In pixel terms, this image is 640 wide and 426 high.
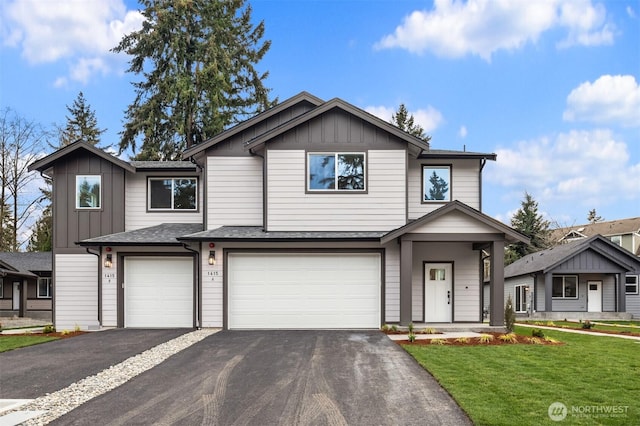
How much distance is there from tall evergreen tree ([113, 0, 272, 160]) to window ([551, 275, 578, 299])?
20.6 metres

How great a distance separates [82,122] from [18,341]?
93.7 feet

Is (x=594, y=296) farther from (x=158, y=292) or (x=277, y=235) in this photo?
(x=158, y=292)

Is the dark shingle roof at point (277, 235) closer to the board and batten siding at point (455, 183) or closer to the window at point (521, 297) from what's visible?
the board and batten siding at point (455, 183)

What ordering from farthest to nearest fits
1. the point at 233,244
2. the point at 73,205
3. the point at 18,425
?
1. the point at 73,205
2. the point at 233,244
3. the point at 18,425

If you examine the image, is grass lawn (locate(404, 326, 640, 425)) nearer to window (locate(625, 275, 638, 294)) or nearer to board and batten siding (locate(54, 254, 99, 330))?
board and batten siding (locate(54, 254, 99, 330))

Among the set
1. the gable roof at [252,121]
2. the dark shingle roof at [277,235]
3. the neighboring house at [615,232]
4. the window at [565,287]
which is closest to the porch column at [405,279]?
the dark shingle roof at [277,235]

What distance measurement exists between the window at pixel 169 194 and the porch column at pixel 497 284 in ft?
31.9

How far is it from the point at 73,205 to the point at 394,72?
14.3 metres

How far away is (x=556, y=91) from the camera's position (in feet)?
75.2

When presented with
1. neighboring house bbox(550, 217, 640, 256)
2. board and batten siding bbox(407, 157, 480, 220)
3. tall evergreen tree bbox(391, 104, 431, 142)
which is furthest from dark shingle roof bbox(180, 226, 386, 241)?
tall evergreen tree bbox(391, 104, 431, 142)

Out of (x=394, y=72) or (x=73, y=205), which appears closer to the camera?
(x=73, y=205)

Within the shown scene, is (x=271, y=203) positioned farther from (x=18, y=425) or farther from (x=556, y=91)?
(x=556, y=91)

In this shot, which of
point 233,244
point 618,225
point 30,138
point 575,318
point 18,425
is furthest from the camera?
point 618,225

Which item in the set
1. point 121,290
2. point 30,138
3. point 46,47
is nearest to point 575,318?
point 121,290
